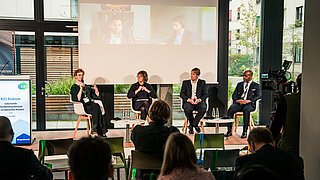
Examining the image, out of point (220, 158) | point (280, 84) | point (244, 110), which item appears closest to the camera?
point (220, 158)

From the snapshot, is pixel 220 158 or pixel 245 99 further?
pixel 245 99

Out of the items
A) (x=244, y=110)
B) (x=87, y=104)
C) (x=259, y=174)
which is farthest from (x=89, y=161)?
(x=244, y=110)

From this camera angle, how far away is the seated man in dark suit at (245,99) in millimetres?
7004

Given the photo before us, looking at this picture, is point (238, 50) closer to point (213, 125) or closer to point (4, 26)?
point (213, 125)

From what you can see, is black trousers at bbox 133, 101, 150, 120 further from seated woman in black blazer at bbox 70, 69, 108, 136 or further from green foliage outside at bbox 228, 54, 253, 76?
green foliage outside at bbox 228, 54, 253, 76

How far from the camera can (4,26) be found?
731 cm

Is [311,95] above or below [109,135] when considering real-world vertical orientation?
above

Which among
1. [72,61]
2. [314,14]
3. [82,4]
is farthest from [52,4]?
[314,14]

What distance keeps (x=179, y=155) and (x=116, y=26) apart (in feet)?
18.4

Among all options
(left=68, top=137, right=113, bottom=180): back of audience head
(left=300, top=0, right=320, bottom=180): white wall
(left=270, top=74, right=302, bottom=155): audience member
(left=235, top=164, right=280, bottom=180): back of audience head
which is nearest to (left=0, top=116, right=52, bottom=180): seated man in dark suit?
(left=68, top=137, right=113, bottom=180): back of audience head

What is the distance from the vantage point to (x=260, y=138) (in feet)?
8.48

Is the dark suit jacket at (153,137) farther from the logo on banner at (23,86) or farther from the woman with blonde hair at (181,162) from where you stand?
the logo on banner at (23,86)

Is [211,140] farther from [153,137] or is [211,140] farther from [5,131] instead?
[5,131]

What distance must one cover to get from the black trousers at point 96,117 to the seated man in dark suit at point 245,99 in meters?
2.52
